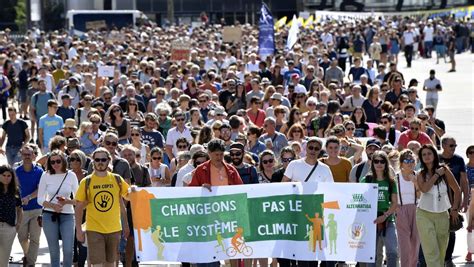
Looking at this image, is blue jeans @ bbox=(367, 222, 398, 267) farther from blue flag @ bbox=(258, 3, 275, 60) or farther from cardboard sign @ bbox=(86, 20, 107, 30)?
cardboard sign @ bbox=(86, 20, 107, 30)

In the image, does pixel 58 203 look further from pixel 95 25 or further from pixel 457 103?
pixel 95 25

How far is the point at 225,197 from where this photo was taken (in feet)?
42.6

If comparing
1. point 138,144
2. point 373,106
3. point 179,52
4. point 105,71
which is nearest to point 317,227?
point 138,144

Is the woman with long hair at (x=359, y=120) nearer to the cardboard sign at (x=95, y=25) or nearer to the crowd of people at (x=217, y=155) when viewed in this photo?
the crowd of people at (x=217, y=155)

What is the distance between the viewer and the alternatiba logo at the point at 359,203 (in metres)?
13.1

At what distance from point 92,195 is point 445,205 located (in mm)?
3250

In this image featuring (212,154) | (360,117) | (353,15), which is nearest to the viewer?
(212,154)

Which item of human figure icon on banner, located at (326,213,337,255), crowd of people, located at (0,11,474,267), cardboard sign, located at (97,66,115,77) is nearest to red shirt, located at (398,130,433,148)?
crowd of people, located at (0,11,474,267)

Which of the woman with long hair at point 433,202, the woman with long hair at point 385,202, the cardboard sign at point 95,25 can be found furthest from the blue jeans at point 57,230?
the cardboard sign at point 95,25

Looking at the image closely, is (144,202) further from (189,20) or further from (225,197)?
(189,20)

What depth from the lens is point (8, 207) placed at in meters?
13.4

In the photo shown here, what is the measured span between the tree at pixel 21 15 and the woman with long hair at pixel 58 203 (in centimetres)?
5705

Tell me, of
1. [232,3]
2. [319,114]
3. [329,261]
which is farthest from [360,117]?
[232,3]

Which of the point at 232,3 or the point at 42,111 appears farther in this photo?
the point at 232,3
